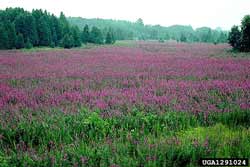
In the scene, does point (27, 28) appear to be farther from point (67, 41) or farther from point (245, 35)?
point (245, 35)

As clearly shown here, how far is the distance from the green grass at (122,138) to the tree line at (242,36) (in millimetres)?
34574

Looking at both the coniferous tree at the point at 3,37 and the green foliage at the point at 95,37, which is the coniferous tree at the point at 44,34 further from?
the green foliage at the point at 95,37

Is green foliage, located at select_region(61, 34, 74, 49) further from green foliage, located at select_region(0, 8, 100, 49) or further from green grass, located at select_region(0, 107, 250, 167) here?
green grass, located at select_region(0, 107, 250, 167)

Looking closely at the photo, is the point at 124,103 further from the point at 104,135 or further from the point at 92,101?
the point at 104,135

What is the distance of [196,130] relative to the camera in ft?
25.5

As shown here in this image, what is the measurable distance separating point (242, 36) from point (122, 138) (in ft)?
126

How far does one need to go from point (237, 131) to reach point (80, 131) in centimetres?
404

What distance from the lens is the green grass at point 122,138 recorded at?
5895 mm

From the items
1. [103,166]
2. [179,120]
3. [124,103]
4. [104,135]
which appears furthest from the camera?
[124,103]

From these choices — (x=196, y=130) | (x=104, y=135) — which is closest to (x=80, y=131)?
(x=104, y=135)

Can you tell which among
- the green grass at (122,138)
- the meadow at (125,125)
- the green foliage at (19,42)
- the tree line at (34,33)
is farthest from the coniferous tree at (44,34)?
the green grass at (122,138)

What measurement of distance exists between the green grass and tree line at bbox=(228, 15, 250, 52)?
113ft

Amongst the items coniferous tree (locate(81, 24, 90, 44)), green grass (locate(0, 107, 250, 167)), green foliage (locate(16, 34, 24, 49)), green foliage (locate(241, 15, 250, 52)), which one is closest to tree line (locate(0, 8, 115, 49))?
green foliage (locate(16, 34, 24, 49))

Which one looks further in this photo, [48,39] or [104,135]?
[48,39]
